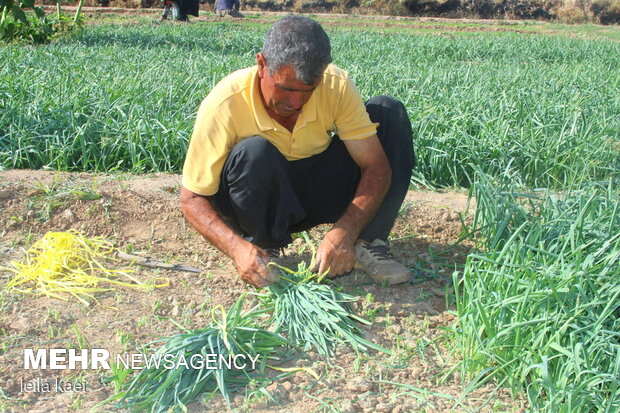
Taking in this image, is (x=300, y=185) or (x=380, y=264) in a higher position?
(x=300, y=185)

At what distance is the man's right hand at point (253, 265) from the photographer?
2145 millimetres

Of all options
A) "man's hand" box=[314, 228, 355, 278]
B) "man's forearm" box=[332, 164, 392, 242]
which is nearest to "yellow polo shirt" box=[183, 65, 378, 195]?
"man's forearm" box=[332, 164, 392, 242]

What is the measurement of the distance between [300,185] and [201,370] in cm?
92

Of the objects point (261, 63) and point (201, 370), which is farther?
point (261, 63)

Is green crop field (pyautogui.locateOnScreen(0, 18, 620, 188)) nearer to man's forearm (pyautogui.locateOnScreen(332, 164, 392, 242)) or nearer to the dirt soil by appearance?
the dirt soil

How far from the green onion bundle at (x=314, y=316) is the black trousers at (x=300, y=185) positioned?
26 centimetres

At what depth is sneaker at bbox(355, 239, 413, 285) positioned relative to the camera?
2.45 metres

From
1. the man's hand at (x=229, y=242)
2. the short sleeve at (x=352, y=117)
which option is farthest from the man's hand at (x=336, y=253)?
the short sleeve at (x=352, y=117)

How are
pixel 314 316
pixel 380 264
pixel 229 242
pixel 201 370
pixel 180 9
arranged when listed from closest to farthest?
pixel 201 370 < pixel 314 316 < pixel 229 242 < pixel 380 264 < pixel 180 9

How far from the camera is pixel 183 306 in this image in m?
2.29

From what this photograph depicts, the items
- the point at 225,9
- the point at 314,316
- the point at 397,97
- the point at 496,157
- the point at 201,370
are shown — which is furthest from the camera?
the point at 225,9

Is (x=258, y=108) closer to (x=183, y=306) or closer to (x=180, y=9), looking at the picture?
(x=183, y=306)

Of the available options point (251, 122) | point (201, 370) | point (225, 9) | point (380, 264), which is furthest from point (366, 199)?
point (225, 9)

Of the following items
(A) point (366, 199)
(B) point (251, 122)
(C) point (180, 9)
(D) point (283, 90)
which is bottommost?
(A) point (366, 199)
